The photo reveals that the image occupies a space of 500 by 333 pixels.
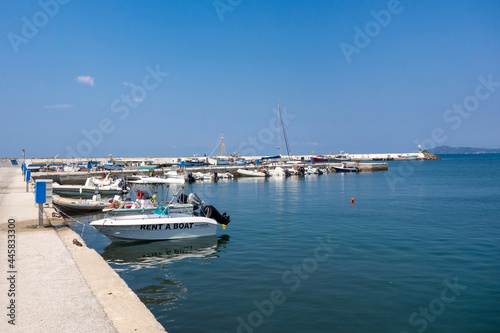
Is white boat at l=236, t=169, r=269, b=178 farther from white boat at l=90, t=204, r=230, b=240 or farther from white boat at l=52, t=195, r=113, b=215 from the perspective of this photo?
white boat at l=90, t=204, r=230, b=240

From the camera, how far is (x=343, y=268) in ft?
43.4

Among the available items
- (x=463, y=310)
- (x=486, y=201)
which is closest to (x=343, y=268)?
(x=463, y=310)

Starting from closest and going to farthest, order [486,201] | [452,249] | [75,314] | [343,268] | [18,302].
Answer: [75,314]
[18,302]
[343,268]
[452,249]
[486,201]

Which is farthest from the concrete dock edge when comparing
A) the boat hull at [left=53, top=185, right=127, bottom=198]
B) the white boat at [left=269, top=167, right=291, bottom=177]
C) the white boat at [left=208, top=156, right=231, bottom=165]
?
the white boat at [left=208, top=156, right=231, bottom=165]

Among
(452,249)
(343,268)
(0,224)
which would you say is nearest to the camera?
(343,268)

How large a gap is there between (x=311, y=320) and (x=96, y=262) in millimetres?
5932

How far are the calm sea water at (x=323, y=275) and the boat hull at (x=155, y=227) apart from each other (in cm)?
42

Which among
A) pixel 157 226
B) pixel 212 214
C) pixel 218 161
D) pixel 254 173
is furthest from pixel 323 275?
pixel 218 161

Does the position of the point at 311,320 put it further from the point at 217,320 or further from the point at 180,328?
the point at 180,328

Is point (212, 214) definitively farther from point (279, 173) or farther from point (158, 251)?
point (279, 173)

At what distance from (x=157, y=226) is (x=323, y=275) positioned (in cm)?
825

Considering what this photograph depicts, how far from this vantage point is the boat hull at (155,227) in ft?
53.6

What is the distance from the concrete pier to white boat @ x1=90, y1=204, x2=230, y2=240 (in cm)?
427

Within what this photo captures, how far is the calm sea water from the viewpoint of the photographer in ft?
30.2
